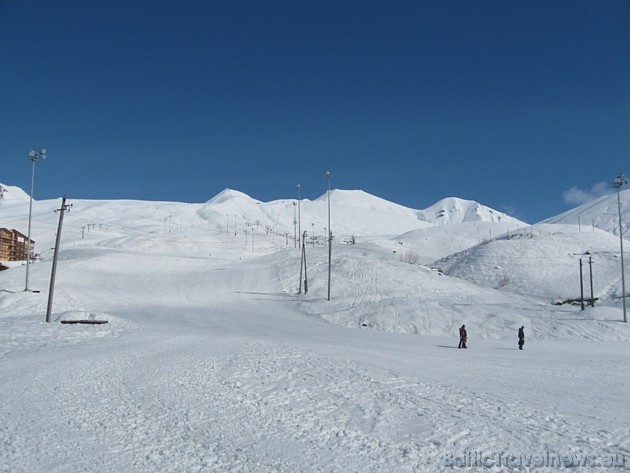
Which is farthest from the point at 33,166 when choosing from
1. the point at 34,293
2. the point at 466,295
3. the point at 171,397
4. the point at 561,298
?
the point at 561,298

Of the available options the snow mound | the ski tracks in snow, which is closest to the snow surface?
the ski tracks in snow

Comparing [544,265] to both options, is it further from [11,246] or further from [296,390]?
[11,246]

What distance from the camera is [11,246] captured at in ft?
323

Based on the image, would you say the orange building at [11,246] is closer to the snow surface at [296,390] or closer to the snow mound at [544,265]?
the snow surface at [296,390]

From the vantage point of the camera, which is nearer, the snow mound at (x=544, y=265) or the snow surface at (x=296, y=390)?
the snow surface at (x=296, y=390)

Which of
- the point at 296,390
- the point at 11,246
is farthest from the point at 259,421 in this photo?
the point at 11,246

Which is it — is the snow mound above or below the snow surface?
above

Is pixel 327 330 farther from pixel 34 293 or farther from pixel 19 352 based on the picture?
pixel 34 293

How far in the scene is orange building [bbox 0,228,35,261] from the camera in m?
94.1

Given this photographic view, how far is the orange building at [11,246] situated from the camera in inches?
3703

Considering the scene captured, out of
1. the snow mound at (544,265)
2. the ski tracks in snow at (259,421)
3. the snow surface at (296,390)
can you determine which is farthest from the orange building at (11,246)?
the ski tracks in snow at (259,421)

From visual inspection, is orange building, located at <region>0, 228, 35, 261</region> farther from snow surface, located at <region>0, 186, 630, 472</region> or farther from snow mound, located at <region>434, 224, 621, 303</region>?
snow mound, located at <region>434, 224, 621, 303</region>

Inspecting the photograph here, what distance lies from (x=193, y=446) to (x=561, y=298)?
216ft

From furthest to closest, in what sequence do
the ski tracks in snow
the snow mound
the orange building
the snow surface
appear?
the orange building < the snow mound < the snow surface < the ski tracks in snow
